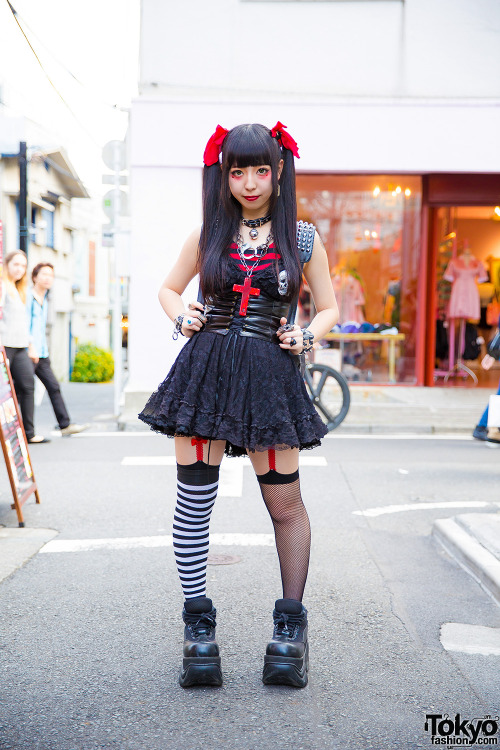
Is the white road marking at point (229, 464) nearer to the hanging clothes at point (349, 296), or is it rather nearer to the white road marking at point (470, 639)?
the white road marking at point (470, 639)

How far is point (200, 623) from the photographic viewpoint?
277 centimetres

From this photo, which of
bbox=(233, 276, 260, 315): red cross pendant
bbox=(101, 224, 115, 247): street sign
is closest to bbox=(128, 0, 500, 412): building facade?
bbox=(101, 224, 115, 247): street sign

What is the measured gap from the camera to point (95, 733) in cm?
235

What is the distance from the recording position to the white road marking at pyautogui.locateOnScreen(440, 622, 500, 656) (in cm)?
313

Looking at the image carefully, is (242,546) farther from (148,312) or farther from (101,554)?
(148,312)

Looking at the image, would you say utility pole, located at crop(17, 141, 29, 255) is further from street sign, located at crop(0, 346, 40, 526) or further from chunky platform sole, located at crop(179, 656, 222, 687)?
chunky platform sole, located at crop(179, 656, 222, 687)

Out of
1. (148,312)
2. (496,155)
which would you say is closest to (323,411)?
(148,312)

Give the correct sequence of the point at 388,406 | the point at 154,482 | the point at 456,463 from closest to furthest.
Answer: the point at 154,482 < the point at 456,463 < the point at 388,406

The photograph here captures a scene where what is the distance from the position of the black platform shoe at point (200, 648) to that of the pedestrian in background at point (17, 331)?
5.61 m

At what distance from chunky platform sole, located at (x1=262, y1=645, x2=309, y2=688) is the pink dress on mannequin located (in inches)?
453

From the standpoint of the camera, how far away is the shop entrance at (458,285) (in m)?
13.1

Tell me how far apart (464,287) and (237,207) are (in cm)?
1135

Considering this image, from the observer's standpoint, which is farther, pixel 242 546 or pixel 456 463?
pixel 456 463

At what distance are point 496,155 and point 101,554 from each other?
945 centimetres
